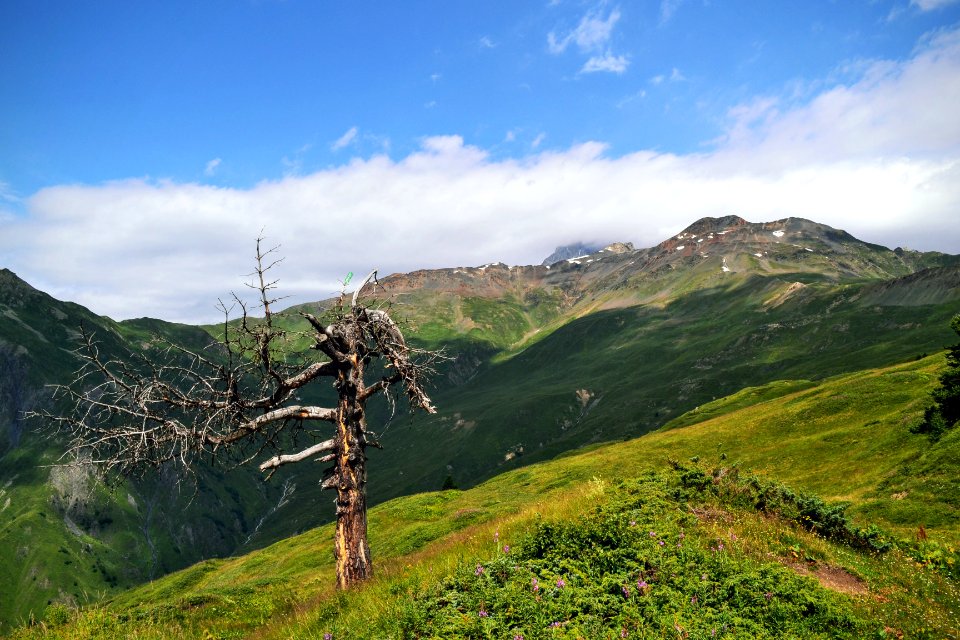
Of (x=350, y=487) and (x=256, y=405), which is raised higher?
(x=256, y=405)

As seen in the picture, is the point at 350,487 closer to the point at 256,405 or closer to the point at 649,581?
the point at 256,405

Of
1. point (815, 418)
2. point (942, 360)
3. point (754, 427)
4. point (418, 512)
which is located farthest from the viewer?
point (942, 360)

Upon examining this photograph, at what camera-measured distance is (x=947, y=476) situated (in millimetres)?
26547

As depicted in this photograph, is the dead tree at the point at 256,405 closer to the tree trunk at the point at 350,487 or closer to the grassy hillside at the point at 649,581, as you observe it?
the tree trunk at the point at 350,487

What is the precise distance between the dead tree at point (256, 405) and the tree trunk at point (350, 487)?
0.08 ft

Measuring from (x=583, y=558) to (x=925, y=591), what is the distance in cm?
672

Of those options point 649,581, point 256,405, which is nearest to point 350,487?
point 256,405

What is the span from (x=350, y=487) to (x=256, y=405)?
2.99m

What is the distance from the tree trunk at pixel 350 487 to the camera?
12.2m

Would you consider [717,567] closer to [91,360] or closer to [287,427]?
[287,427]

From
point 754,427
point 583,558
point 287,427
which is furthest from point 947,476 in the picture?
point 754,427

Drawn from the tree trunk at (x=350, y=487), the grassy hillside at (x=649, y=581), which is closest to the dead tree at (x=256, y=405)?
the tree trunk at (x=350, y=487)

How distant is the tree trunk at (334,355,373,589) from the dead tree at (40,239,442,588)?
0.02 metres

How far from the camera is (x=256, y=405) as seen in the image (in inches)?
508
